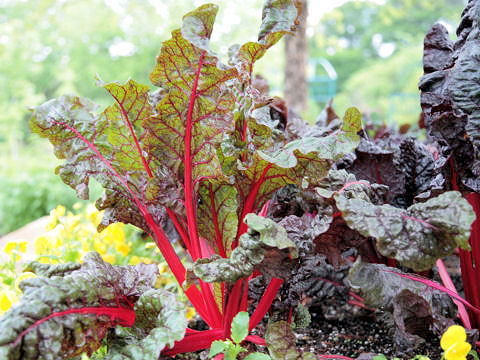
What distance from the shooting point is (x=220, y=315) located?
3.06 ft

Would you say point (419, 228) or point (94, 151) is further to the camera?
point (94, 151)

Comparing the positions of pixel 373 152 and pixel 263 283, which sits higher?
pixel 373 152

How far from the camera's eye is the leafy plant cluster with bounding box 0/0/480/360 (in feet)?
2.26

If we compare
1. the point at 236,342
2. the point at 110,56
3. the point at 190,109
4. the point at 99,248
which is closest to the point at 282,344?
the point at 236,342

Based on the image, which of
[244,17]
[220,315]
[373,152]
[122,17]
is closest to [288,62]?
[373,152]

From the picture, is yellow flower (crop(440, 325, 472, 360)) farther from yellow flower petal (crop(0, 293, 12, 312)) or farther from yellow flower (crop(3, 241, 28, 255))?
yellow flower (crop(3, 241, 28, 255))

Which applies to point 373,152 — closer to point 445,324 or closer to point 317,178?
point 317,178

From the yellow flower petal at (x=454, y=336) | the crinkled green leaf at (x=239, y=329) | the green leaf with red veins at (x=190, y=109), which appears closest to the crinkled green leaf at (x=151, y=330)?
the crinkled green leaf at (x=239, y=329)

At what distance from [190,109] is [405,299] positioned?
1.94 feet

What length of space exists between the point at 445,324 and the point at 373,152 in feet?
1.50

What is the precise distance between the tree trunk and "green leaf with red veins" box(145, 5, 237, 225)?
12.0 feet

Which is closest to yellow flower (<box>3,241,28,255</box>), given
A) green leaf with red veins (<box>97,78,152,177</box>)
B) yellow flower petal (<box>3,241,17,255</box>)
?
yellow flower petal (<box>3,241,17,255</box>)

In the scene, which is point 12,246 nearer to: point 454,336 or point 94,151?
point 94,151

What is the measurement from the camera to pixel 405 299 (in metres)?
0.78
